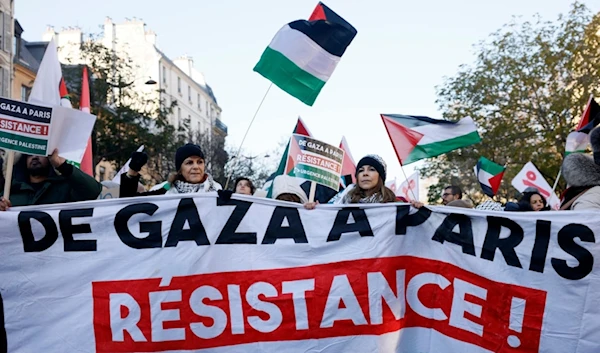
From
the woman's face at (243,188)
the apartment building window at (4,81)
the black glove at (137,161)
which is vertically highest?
the apartment building window at (4,81)

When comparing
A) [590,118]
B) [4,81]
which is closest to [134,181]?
[590,118]

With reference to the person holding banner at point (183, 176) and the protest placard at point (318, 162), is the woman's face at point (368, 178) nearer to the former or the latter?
the protest placard at point (318, 162)

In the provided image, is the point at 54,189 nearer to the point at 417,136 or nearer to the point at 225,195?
the point at 225,195

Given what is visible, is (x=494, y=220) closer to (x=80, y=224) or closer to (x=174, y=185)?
(x=174, y=185)

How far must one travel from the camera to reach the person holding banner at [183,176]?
17.5 feet

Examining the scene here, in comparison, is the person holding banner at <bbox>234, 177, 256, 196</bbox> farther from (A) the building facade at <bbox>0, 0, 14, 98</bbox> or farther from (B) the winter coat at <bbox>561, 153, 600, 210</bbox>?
(A) the building facade at <bbox>0, 0, 14, 98</bbox>

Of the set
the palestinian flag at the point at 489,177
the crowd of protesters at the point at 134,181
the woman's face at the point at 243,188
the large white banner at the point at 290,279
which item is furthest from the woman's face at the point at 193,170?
the palestinian flag at the point at 489,177

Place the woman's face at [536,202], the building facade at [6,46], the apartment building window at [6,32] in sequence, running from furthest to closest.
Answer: the apartment building window at [6,32] < the building facade at [6,46] < the woman's face at [536,202]

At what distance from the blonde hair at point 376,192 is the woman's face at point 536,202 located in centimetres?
334

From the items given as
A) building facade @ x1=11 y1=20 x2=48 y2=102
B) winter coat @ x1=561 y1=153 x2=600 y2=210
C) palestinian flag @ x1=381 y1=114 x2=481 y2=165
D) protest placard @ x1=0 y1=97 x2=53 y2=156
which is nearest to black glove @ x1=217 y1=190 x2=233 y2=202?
protest placard @ x1=0 y1=97 x2=53 y2=156

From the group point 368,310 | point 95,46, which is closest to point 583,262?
point 368,310

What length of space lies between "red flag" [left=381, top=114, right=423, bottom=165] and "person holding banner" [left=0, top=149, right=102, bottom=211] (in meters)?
2.20

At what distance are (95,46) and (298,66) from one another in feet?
80.2

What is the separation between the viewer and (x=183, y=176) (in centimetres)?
546
